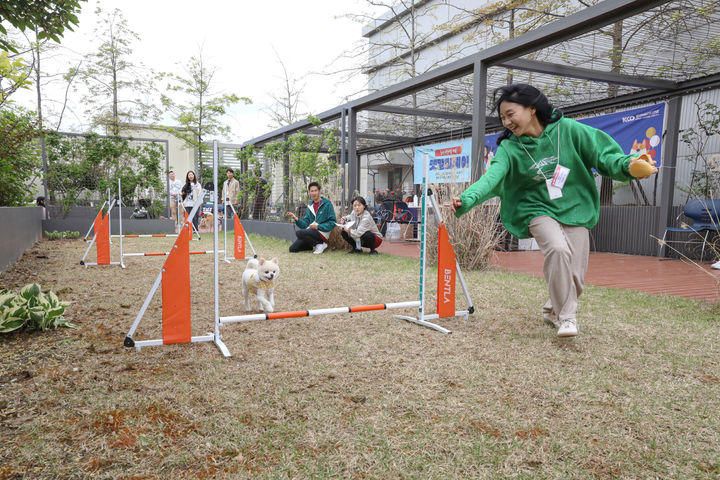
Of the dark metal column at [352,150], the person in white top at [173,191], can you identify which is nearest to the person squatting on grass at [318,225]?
the dark metal column at [352,150]

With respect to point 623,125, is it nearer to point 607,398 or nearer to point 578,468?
point 607,398

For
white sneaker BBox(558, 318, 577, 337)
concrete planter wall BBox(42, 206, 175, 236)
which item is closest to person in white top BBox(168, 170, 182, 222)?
concrete planter wall BBox(42, 206, 175, 236)

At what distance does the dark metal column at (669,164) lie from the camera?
7.71m

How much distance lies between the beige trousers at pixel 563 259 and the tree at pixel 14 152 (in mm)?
6689

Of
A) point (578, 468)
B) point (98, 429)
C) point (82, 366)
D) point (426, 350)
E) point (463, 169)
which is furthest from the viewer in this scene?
point (463, 169)

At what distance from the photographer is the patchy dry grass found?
64.8 inches

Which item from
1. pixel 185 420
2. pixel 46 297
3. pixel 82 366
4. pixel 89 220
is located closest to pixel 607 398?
pixel 185 420

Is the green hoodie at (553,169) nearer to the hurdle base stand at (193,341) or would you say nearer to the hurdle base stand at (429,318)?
the hurdle base stand at (429,318)

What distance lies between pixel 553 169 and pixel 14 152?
274 inches

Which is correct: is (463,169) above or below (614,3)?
below

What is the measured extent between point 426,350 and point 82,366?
6.84 feet

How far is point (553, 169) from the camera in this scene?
3066 mm

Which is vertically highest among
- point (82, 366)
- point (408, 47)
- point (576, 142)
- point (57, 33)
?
point (408, 47)

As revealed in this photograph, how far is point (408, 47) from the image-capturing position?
15859 millimetres
